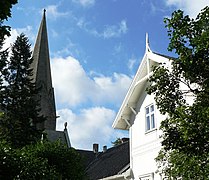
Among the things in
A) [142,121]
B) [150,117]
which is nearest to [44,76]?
[142,121]

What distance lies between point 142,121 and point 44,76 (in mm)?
51294

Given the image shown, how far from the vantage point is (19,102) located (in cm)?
3962

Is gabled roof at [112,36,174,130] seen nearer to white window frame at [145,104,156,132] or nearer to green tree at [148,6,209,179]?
white window frame at [145,104,156,132]

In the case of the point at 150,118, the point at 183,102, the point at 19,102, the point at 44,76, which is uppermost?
the point at 44,76

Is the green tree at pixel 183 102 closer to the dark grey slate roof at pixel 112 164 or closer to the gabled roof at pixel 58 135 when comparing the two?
the dark grey slate roof at pixel 112 164

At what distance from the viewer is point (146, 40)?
67.8 ft

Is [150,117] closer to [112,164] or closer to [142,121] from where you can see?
[142,121]

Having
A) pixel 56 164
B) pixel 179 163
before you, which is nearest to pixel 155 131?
pixel 56 164

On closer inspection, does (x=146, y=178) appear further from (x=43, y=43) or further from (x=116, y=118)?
(x=43, y=43)

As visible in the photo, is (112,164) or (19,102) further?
(19,102)

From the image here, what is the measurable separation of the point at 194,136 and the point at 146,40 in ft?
41.3

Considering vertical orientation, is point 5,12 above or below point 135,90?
below

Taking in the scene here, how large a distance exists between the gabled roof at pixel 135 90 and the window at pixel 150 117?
4.33 feet

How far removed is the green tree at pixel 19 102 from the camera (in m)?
36.3
